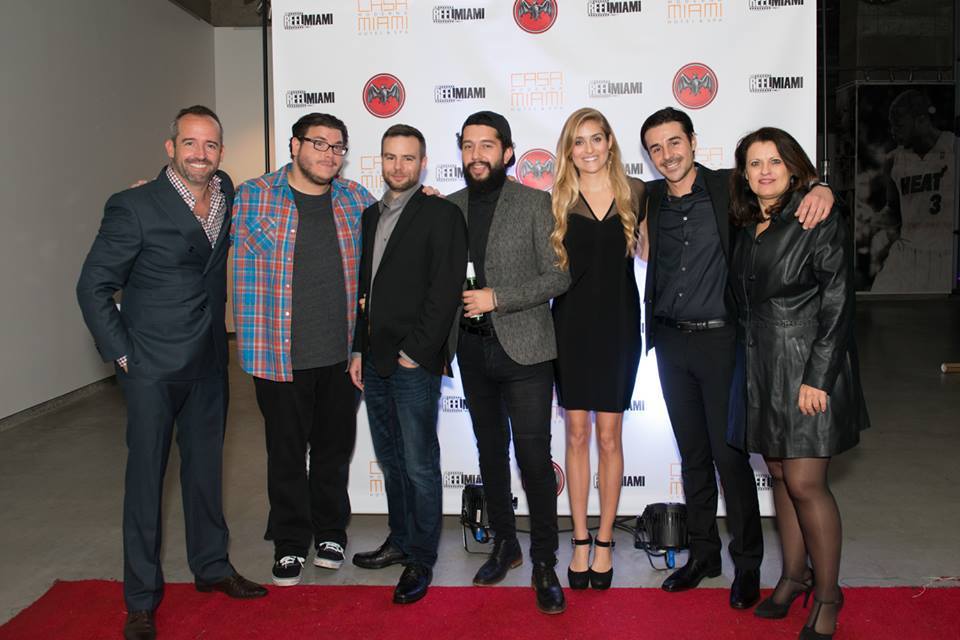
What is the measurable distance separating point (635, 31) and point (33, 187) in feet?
16.9

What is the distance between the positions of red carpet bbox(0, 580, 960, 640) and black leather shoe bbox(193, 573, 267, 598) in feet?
0.10

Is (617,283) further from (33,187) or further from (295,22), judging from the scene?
(33,187)

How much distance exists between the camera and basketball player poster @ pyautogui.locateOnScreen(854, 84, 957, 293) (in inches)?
538

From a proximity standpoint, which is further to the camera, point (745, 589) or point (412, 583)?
point (412, 583)

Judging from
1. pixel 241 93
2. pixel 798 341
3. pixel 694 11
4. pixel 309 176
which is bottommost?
pixel 798 341

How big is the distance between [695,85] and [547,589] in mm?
2416

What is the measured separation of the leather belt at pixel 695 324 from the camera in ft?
10.3

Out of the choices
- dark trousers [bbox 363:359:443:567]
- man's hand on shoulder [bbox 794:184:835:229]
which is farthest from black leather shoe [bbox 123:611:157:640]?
man's hand on shoulder [bbox 794:184:835:229]

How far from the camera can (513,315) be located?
10.2 ft

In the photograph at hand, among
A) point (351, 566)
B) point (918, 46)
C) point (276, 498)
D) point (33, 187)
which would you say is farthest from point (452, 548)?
point (918, 46)

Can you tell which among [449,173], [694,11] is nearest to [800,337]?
[694,11]

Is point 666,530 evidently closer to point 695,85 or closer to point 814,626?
point 814,626

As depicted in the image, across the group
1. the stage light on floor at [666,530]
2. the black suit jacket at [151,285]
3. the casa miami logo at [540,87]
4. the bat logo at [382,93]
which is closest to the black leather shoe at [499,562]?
the stage light on floor at [666,530]

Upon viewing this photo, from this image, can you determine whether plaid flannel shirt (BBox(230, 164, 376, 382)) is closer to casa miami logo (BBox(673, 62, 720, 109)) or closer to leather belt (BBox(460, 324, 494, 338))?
leather belt (BBox(460, 324, 494, 338))
